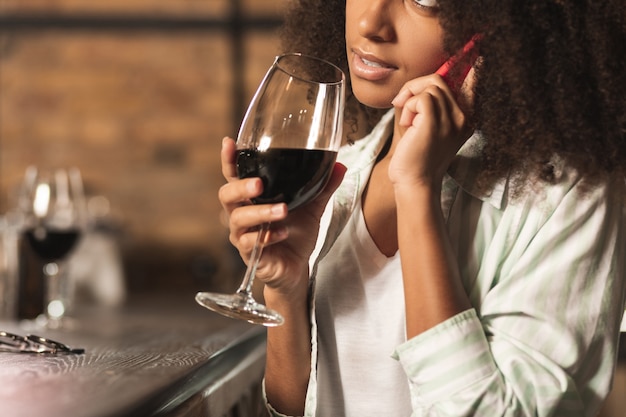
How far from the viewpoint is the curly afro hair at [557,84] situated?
93 centimetres

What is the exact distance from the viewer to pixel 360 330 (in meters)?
1.10

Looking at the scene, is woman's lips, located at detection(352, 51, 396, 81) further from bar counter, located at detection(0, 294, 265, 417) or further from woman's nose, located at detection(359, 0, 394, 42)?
bar counter, located at detection(0, 294, 265, 417)

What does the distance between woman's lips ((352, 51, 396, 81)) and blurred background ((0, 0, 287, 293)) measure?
9.84 ft

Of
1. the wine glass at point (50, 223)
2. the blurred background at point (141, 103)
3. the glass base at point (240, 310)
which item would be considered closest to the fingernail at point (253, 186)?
the glass base at point (240, 310)

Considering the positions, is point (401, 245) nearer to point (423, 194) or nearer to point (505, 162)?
point (423, 194)

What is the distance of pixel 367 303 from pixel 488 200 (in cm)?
22

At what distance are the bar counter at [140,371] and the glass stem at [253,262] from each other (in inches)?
4.5

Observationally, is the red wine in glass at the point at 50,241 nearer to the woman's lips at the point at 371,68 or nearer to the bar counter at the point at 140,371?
the bar counter at the point at 140,371

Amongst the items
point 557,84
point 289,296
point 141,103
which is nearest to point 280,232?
point 289,296

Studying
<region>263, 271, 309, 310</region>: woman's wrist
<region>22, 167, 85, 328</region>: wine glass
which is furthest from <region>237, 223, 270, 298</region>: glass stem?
<region>22, 167, 85, 328</region>: wine glass

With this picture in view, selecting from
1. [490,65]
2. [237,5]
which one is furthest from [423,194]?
[237,5]

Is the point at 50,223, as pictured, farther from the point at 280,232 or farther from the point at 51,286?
the point at 280,232

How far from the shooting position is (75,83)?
4035mm

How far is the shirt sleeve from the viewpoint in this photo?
2.80 ft
